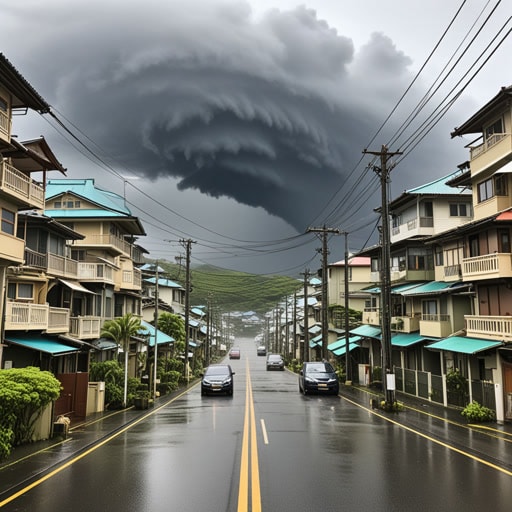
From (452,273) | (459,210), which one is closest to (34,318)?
(452,273)

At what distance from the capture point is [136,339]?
3422 centimetres

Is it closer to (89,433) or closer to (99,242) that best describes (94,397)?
(89,433)

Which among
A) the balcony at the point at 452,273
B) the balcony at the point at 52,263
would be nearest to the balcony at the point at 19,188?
the balcony at the point at 52,263

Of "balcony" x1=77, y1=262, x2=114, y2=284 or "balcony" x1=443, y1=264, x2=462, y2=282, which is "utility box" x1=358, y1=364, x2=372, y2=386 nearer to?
"balcony" x1=443, y1=264, x2=462, y2=282

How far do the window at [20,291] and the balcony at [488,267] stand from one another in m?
20.8

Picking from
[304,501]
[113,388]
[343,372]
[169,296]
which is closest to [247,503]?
[304,501]

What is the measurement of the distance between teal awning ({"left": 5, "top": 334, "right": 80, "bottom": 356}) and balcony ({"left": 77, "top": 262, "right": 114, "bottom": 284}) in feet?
28.6

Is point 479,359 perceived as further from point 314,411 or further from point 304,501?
point 304,501

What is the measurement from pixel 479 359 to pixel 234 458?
16812 mm

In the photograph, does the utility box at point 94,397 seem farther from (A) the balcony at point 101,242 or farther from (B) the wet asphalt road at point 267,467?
(A) the balcony at point 101,242

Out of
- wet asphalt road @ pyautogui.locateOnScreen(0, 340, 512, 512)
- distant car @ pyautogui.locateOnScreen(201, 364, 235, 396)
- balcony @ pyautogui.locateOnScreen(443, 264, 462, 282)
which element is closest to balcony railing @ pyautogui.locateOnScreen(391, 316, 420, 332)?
balcony @ pyautogui.locateOnScreen(443, 264, 462, 282)

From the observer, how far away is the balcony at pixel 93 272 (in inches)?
1214

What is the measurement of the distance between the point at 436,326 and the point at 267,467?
776 inches

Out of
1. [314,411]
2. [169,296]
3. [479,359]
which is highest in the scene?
[169,296]
